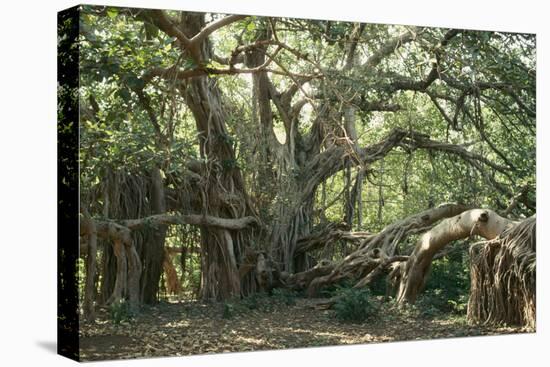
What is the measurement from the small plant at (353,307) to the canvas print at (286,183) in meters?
0.01

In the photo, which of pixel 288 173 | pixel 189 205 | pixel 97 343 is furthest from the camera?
pixel 288 173

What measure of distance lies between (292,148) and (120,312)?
2.10 m

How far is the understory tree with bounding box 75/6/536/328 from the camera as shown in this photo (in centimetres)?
718

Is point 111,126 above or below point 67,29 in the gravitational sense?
below

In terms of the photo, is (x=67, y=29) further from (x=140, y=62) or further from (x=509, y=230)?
(x=509, y=230)

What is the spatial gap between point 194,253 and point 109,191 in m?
1.01

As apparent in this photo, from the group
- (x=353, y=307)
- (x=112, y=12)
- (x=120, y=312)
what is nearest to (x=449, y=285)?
(x=353, y=307)

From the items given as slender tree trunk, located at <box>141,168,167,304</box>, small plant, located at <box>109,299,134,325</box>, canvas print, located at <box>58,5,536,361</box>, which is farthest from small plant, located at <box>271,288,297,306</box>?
small plant, located at <box>109,299,134,325</box>

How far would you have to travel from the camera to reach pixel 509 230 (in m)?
8.61

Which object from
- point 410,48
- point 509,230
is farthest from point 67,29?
point 509,230

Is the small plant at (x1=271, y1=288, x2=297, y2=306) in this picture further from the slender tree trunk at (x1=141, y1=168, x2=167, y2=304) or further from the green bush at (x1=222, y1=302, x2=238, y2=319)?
the slender tree trunk at (x1=141, y1=168, x2=167, y2=304)

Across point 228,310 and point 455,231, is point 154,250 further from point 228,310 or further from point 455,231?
point 455,231

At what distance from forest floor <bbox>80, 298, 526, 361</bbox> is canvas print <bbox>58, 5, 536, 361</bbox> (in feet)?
0.05

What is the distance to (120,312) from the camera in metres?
7.15
